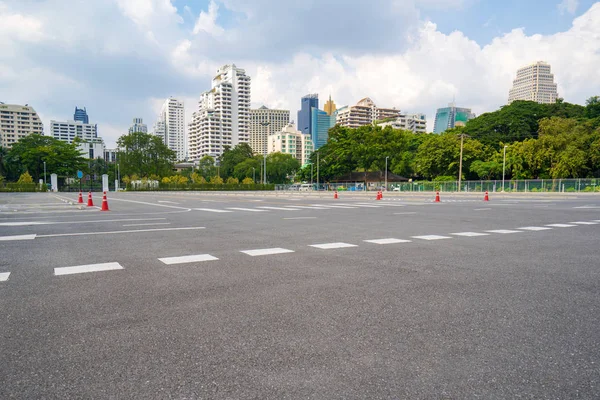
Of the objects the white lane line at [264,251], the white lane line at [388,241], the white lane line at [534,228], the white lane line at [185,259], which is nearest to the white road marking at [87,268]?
the white lane line at [185,259]

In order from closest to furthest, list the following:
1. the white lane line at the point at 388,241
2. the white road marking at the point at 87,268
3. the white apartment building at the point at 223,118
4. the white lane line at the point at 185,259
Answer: the white road marking at the point at 87,268 → the white lane line at the point at 185,259 → the white lane line at the point at 388,241 → the white apartment building at the point at 223,118

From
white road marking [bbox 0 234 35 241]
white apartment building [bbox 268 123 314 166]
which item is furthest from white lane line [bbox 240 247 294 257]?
white apartment building [bbox 268 123 314 166]

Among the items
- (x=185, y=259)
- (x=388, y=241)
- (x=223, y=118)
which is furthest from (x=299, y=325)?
(x=223, y=118)

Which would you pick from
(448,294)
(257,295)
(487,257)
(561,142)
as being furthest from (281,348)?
(561,142)

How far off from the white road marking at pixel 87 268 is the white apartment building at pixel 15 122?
173 meters

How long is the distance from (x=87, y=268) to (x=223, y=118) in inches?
7268

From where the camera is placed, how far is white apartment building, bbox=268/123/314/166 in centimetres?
19025

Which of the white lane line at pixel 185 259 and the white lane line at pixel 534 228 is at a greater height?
the white lane line at pixel 534 228

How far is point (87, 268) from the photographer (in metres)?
5.56

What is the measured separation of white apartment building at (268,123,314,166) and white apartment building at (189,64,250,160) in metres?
13.8

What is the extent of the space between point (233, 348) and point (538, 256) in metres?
5.75

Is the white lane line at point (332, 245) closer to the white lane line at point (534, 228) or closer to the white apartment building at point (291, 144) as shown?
the white lane line at point (534, 228)

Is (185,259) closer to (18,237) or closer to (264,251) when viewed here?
(264,251)

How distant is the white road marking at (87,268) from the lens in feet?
17.4
